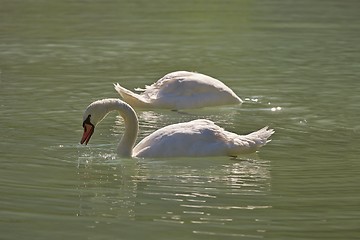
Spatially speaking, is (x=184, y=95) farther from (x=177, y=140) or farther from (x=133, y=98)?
(x=177, y=140)

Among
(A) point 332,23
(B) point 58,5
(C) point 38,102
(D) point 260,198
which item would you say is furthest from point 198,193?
(B) point 58,5

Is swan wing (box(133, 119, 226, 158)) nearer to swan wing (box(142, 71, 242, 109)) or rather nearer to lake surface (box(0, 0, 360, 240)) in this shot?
lake surface (box(0, 0, 360, 240))

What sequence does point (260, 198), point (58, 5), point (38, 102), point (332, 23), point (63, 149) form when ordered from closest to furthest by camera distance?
point (260, 198)
point (63, 149)
point (38, 102)
point (332, 23)
point (58, 5)

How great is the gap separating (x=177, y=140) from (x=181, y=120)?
309cm

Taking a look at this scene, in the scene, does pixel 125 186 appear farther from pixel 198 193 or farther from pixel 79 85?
pixel 79 85

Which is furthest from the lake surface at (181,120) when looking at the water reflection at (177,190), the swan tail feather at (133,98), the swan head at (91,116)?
the swan head at (91,116)

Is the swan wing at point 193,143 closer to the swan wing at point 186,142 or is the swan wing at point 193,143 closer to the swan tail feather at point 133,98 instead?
the swan wing at point 186,142

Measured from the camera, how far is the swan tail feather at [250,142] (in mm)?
12047

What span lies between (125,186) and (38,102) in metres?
5.12

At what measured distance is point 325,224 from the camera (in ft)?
29.9

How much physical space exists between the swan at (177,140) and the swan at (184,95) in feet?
11.4

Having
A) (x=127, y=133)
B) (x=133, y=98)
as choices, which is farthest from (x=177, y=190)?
(x=133, y=98)

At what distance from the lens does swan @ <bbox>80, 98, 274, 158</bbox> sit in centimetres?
1182

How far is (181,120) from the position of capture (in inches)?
586
